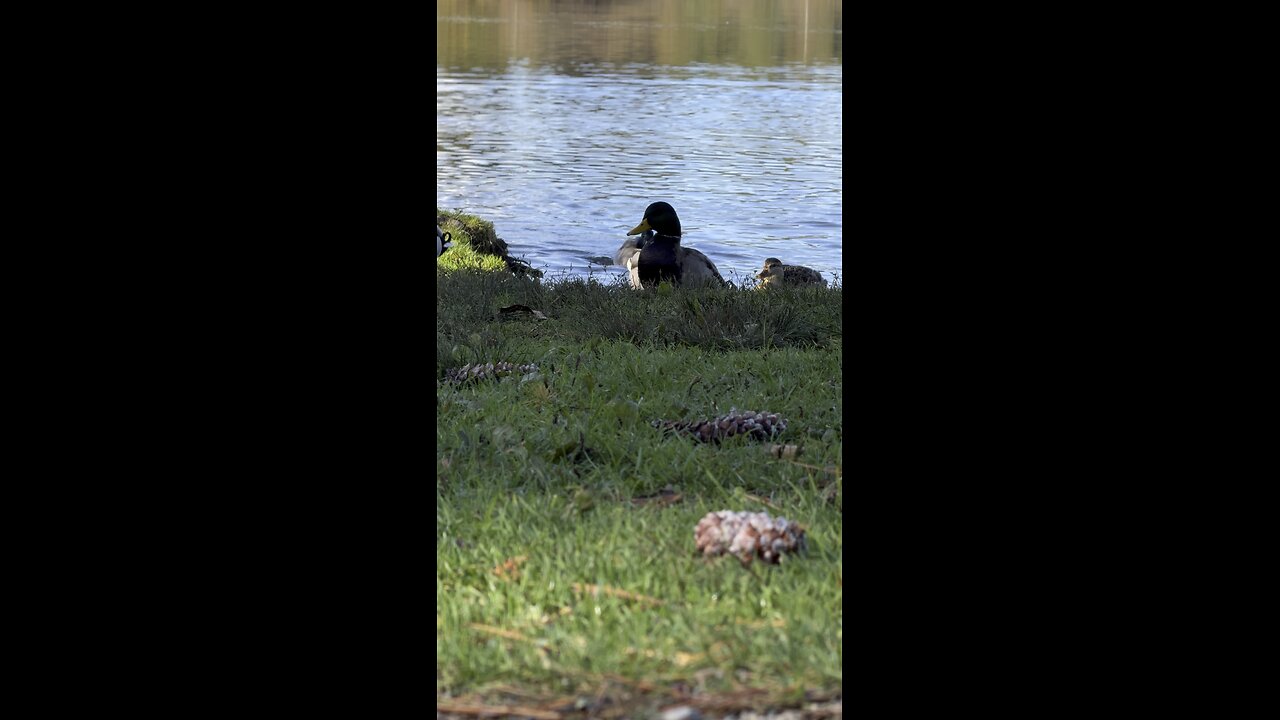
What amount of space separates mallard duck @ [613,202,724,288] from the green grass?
2.13 metres

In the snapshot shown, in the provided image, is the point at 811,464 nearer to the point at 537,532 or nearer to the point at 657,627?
the point at 537,532

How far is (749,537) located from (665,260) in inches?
198

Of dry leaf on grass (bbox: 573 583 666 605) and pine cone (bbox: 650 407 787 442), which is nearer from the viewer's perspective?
dry leaf on grass (bbox: 573 583 666 605)

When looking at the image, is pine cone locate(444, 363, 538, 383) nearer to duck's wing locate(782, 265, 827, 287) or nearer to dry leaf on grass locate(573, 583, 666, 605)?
dry leaf on grass locate(573, 583, 666, 605)

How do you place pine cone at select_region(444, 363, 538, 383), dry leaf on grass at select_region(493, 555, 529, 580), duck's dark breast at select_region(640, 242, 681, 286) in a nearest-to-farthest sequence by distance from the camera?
dry leaf on grass at select_region(493, 555, 529, 580)
pine cone at select_region(444, 363, 538, 383)
duck's dark breast at select_region(640, 242, 681, 286)

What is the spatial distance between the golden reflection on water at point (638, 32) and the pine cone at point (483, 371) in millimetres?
16592

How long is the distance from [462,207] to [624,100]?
24.7ft

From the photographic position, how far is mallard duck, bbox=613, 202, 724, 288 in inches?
292

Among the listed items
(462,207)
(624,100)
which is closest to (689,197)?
(462,207)

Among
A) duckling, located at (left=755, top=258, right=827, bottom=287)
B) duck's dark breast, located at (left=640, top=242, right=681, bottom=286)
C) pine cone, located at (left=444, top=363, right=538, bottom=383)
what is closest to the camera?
pine cone, located at (left=444, top=363, right=538, bottom=383)

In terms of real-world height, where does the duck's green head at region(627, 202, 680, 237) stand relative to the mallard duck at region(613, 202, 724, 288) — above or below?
above

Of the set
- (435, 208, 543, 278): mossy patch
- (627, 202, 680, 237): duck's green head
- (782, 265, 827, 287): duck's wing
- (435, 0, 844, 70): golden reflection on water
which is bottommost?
(782, 265, 827, 287): duck's wing

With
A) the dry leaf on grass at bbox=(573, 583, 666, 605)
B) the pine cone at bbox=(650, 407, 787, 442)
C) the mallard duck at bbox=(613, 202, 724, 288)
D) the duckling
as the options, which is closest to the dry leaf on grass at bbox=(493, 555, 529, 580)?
the dry leaf on grass at bbox=(573, 583, 666, 605)

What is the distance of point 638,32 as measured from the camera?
106 ft
